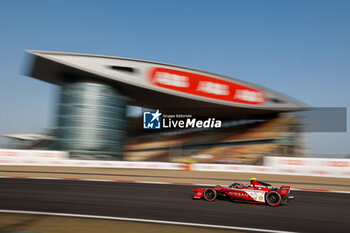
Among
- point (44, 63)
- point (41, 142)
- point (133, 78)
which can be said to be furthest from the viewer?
point (41, 142)

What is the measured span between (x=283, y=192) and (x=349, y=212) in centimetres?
165

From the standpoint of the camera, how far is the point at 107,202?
7883 mm

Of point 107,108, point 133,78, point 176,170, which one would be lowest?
point 176,170

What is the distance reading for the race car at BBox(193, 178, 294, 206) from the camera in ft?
A: 25.3

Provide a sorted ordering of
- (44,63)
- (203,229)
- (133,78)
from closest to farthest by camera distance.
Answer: (203,229) → (44,63) → (133,78)

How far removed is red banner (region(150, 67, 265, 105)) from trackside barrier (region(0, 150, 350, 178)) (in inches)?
418

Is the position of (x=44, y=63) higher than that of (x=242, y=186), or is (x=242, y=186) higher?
(x=44, y=63)

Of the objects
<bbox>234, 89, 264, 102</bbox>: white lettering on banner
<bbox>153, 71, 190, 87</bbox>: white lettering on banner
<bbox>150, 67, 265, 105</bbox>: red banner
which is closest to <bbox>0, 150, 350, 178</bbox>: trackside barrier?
<bbox>150, 67, 265, 105</bbox>: red banner

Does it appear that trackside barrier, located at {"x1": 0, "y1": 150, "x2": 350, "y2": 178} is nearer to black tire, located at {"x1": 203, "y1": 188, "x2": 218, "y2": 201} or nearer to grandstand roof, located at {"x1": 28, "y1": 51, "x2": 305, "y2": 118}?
grandstand roof, located at {"x1": 28, "y1": 51, "x2": 305, "y2": 118}

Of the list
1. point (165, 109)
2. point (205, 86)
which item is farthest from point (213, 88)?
point (165, 109)

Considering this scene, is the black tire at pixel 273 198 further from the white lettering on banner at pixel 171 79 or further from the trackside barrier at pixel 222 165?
the white lettering on banner at pixel 171 79

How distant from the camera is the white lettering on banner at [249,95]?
1170 inches

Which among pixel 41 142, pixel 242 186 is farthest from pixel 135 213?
pixel 41 142

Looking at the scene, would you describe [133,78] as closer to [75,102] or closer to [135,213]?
[75,102]
